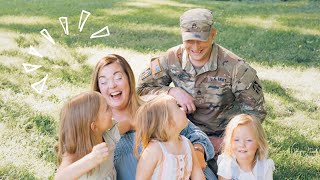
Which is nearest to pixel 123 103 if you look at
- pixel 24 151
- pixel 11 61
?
pixel 24 151

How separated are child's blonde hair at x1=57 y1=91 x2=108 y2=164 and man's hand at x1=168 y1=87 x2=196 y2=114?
0.97 meters

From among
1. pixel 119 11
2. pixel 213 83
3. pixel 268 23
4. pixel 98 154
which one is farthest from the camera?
pixel 119 11

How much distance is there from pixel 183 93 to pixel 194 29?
0.48 meters

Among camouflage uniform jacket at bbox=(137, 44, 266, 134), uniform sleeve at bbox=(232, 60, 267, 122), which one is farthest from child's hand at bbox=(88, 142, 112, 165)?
uniform sleeve at bbox=(232, 60, 267, 122)

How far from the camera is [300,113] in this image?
570cm

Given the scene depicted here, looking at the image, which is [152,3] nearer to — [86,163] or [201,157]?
[201,157]

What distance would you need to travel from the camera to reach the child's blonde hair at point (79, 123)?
305cm

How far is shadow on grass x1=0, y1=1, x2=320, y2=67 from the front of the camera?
Answer: 7934 millimetres

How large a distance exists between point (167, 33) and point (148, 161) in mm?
6244

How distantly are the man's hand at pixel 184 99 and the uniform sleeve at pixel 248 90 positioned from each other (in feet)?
1.09

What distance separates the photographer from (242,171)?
12.1ft

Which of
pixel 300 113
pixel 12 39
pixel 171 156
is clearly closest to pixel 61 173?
pixel 171 156

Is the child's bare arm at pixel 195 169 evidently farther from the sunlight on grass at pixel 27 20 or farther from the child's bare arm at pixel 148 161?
the sunlight on grass at pixel 27 20

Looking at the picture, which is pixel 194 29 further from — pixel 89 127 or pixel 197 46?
pixel 89 127
